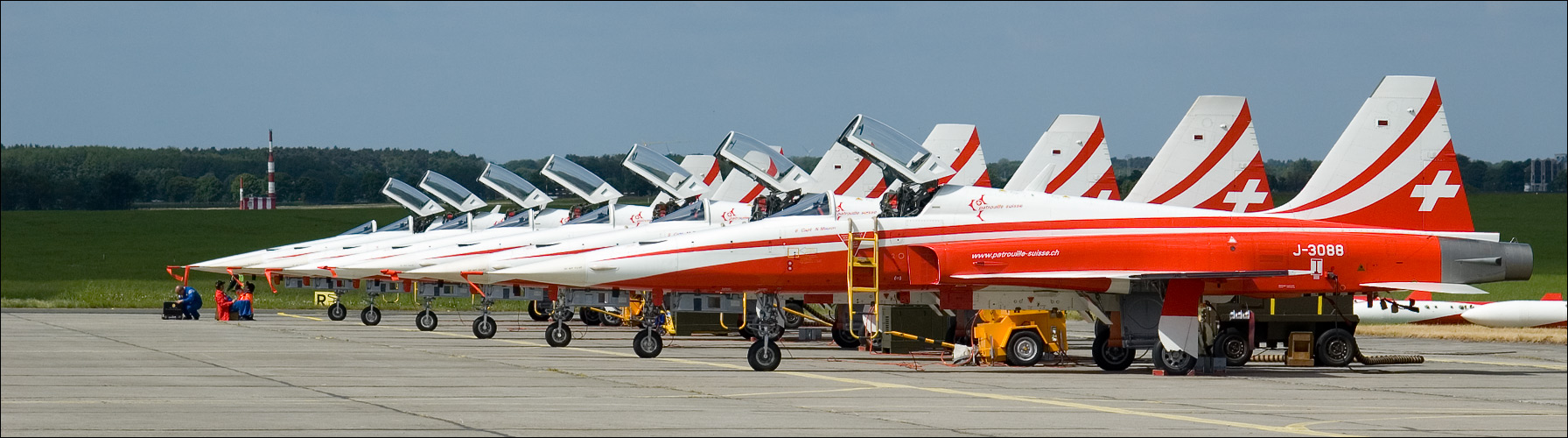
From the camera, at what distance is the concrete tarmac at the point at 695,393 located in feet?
38.5

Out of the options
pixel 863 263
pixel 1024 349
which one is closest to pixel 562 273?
pixel 863 263

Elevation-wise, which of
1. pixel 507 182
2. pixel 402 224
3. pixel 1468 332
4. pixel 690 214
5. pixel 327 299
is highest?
pixel 507 182

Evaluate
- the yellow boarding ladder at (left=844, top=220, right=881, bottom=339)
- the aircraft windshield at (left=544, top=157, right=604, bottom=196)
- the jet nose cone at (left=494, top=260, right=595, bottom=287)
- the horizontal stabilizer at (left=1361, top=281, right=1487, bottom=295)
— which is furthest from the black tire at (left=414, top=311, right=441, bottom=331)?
the horizontal stabilizer at (left=1361, top=281, right=1487, bottom=295)

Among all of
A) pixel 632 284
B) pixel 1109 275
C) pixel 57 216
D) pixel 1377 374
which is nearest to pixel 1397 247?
pixel 1377 374

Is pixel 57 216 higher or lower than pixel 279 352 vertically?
higher

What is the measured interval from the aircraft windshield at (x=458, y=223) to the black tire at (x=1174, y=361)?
1864cm

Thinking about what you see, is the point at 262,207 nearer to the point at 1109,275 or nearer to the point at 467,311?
the point at 467,311

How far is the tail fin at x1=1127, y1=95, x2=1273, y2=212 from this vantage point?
80.4 feet

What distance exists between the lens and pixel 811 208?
2014 centimetres

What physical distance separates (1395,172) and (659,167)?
40.3 feet

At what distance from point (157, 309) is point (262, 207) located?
13.2 feet

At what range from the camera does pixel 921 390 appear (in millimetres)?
15742

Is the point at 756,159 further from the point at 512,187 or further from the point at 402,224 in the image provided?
the point at 402,224

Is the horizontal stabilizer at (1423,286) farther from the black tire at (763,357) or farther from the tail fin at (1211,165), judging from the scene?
the black tire at (763,357)
